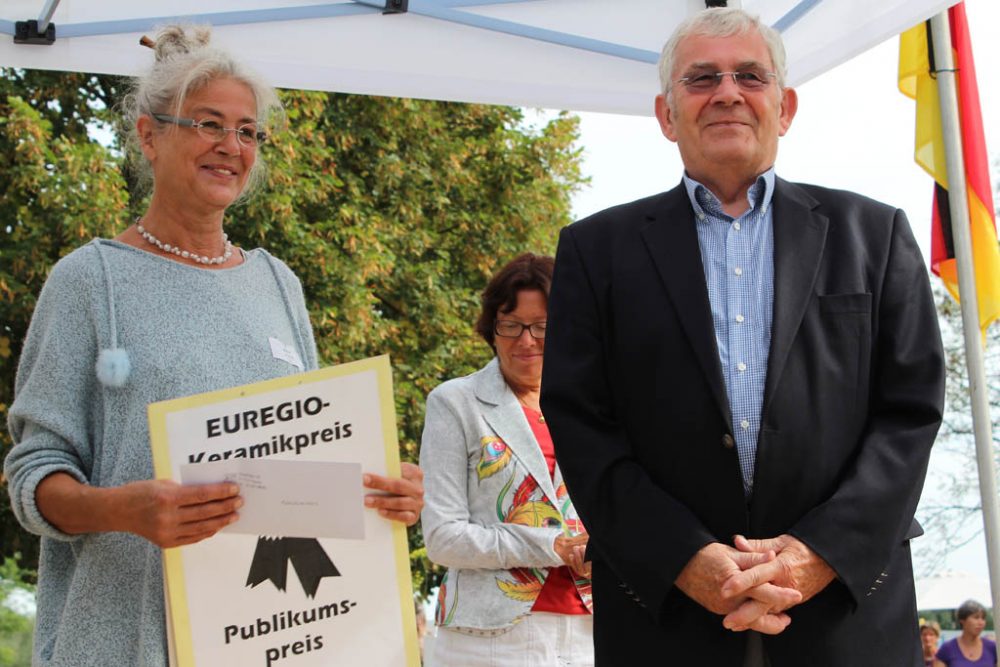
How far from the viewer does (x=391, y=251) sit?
15.4 meters

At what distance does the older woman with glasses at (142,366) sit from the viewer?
7.63ft

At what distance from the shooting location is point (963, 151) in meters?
5.59

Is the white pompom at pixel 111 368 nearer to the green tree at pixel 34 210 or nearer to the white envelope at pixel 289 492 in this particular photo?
the white envelope at pixel 289 492

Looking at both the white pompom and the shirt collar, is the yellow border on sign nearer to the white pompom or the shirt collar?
the white pompom

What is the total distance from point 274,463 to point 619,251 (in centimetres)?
97

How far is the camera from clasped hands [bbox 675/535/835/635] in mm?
2363

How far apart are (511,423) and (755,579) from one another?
176 cm

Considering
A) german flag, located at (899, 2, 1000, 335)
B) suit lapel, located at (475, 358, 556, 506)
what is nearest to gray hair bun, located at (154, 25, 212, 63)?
suit lapel, located at (475, 358, 556, 506)

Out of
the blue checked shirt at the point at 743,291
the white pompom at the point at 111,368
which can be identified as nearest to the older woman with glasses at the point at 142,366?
the white pompom at the point at 111,368

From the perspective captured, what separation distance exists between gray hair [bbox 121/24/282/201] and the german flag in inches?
148

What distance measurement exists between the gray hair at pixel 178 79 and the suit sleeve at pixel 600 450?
808 millimetres

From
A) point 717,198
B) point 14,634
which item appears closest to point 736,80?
point 717,198

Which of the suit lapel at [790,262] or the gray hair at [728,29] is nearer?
the suit lapel at [790,262]

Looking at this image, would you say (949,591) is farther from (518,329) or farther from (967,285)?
(518,329)
